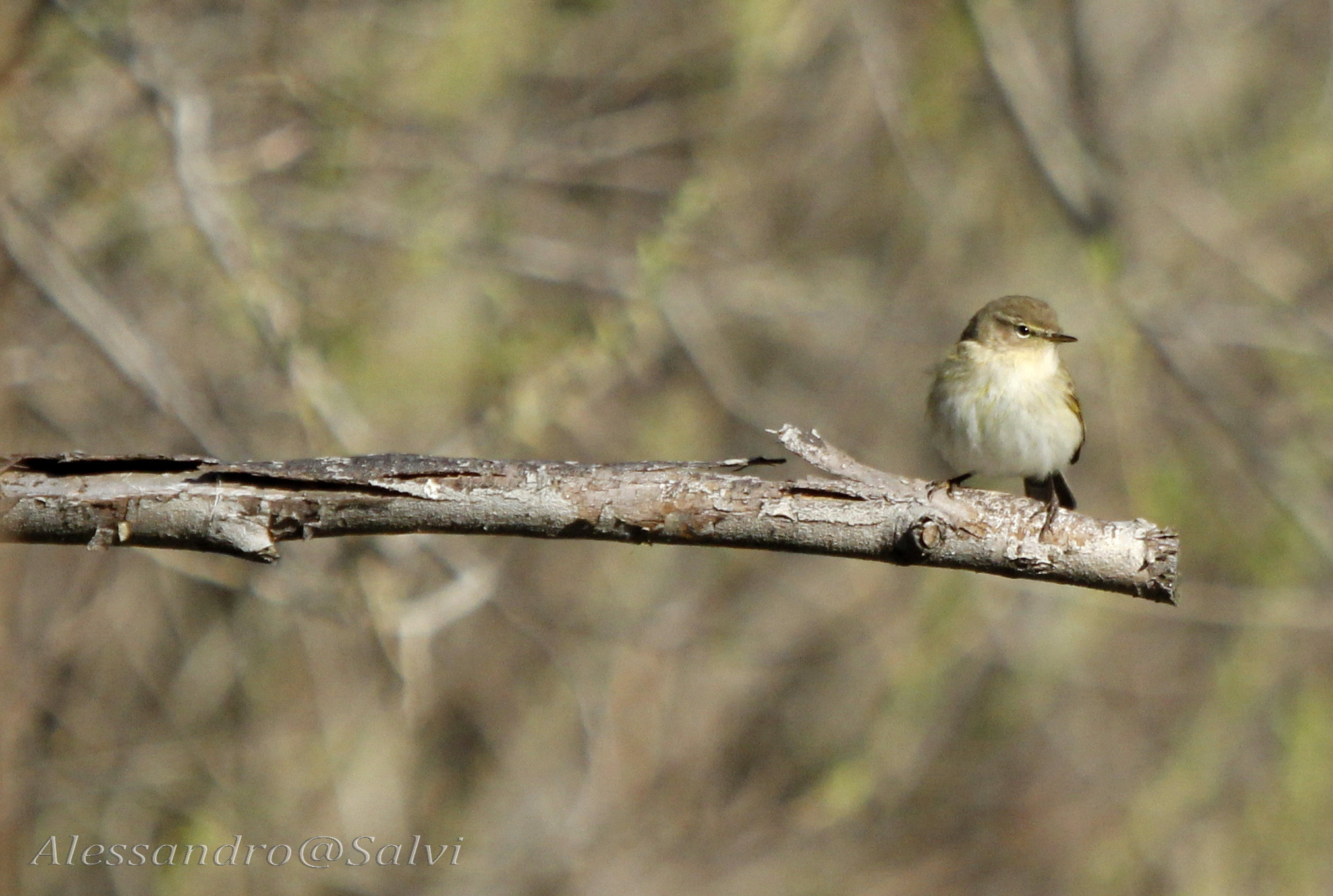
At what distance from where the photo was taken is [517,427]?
5.21 metres

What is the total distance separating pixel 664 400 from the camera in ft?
26.9

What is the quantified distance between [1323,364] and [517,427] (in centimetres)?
459

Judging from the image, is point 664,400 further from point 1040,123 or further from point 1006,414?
point 1006,414

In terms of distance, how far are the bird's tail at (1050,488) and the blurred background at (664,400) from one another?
694 millimetres

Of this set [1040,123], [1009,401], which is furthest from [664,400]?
[1009,401]

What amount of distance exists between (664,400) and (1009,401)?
11.2ft

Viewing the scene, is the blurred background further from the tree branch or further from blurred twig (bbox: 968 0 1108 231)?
the tree branch

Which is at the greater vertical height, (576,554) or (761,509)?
(576,554)

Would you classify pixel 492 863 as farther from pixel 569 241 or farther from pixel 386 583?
pixel 569 241

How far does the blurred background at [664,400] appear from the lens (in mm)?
5793

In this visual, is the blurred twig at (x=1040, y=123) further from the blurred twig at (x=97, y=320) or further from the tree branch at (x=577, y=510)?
the blurred twig at (x=97, y=320)

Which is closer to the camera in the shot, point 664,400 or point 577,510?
point 577,510

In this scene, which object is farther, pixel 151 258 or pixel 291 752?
pixel 291 752

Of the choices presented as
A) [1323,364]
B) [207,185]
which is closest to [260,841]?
[207,185]
